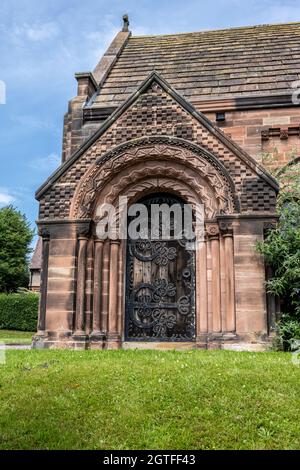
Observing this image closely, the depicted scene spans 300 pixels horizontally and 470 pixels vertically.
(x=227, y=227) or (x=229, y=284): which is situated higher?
(x=227, y=227)

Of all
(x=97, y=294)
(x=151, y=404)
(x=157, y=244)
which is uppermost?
(x=157, y=244)

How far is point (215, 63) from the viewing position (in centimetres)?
1672

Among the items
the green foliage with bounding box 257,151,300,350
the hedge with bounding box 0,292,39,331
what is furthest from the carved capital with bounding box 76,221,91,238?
the hedge with bounding box 0,292,39,331

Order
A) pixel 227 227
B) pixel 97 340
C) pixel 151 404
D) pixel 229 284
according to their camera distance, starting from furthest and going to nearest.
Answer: pixel 97 340 → pixel 227 227 → pixel 229 284 → pixel 151 404

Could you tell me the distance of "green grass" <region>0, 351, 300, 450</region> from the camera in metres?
5.26

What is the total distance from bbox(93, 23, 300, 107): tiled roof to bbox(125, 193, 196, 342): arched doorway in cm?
524

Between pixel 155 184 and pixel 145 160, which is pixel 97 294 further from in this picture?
pixel 145 160

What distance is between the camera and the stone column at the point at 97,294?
10766 millimetres

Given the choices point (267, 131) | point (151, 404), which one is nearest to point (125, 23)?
point (267, 131)

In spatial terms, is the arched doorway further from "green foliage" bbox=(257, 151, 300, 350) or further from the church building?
"green foliage" bbox=(257, 151, 300, 350)

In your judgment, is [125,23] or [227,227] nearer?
[227,227]

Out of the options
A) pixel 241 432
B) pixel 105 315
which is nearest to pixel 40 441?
pixel 241 432

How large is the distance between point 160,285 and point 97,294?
1538 mm

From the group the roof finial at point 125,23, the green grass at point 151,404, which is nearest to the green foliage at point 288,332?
the green grass at point 151,404
